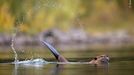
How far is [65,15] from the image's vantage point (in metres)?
68.5

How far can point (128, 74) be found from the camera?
23.2m

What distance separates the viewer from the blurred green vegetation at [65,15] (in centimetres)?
6488

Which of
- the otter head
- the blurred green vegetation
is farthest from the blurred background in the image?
the otter head

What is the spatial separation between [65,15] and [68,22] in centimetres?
143

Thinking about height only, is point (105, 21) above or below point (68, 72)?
above

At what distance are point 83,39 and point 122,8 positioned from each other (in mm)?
5989

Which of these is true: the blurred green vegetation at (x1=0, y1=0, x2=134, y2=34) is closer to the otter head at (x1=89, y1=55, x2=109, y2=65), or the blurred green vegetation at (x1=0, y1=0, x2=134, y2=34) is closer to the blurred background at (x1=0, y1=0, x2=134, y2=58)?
the blurred background at (x1=0, y1=0, x2=134, y2=58)

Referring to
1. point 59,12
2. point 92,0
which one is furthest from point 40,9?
point 92,0

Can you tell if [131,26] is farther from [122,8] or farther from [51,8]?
[51,8]

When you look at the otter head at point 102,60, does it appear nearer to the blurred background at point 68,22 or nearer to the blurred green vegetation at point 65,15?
the blurred background at point 68,22

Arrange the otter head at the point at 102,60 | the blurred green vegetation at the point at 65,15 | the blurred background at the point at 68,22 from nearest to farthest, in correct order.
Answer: the otter head at the point at 102,60
the blurred background at the point at 68,22
the blurred green vegetation at the point at 65,15

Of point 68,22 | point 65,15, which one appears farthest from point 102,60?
point 68,22

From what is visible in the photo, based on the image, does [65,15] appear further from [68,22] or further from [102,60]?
[102,60]

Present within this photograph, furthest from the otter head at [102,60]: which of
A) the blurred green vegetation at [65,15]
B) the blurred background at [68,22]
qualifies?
the blurred green vegetation at [65,15]
